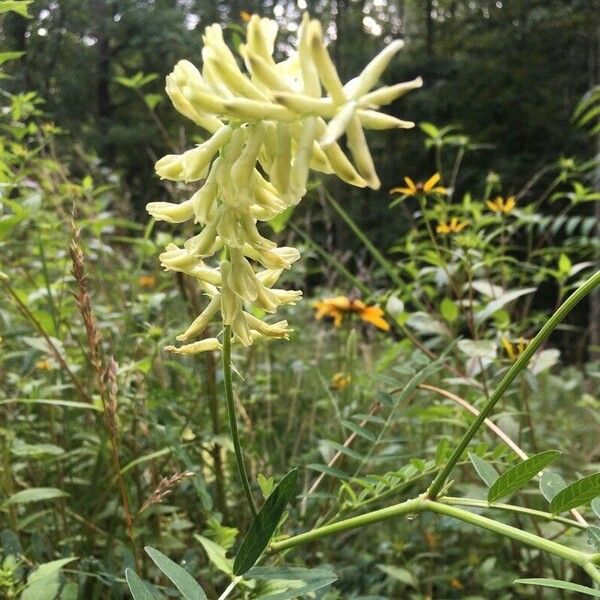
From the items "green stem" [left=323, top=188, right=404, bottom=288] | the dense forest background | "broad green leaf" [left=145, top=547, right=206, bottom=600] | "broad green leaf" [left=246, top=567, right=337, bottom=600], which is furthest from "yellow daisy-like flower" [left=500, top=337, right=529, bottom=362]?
the dense forest background

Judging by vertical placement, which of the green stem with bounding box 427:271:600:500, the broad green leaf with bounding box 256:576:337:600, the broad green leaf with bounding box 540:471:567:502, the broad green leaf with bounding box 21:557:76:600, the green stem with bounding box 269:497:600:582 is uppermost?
the green stem with bounding box 427:271:600:500

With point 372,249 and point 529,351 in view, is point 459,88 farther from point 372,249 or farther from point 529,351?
point 529,351

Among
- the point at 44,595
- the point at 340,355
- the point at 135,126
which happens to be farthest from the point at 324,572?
the point at 135,126

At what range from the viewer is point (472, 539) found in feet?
6.30

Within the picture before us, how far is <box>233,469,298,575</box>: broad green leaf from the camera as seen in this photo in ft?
2.24

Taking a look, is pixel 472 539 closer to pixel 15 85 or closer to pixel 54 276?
pixel 54 276

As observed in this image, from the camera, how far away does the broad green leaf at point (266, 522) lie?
68 cm

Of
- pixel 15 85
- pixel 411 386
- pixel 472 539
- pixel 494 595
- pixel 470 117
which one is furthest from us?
pixel 470 117

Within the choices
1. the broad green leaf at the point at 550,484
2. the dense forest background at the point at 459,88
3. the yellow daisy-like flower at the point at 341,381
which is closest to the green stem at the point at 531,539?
the broad green leaf at the point at 550,484

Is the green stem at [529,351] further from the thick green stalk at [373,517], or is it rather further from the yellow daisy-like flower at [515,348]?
the yellow daisy-like flower at [515,348]

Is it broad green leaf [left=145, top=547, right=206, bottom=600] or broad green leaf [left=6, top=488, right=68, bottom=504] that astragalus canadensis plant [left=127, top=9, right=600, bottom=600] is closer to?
broad green leaf [left=145, top=547, right=206, bottom=600]

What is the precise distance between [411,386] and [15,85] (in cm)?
352

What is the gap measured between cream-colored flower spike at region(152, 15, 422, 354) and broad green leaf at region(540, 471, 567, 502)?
38cm

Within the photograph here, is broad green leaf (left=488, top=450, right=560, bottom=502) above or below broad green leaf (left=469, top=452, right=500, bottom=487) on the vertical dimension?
above
